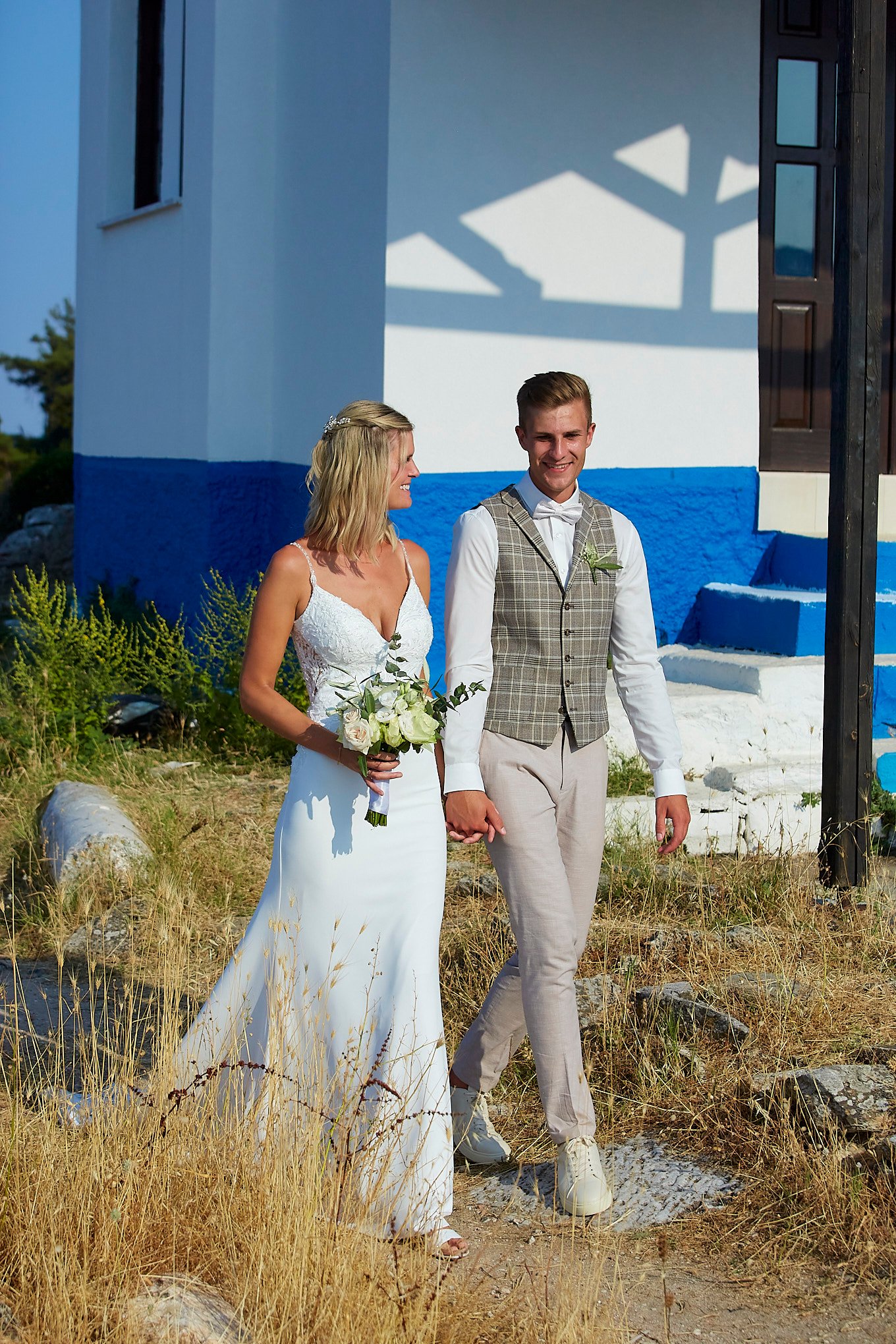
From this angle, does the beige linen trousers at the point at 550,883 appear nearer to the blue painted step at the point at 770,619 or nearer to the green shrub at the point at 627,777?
the green shrub at the point at 627,777

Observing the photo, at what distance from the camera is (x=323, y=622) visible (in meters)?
3.24

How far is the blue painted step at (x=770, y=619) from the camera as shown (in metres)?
7.09

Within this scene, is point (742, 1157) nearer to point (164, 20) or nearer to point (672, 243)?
point (672, 243)

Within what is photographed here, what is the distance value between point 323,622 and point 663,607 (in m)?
4.83

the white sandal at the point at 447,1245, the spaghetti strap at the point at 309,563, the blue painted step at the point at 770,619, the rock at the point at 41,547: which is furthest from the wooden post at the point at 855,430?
the rock at the point at 41,547

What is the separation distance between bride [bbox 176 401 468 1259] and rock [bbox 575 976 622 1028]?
101 cm

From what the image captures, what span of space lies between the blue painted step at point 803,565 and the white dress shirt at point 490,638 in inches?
164

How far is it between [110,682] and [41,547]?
8.73 meters

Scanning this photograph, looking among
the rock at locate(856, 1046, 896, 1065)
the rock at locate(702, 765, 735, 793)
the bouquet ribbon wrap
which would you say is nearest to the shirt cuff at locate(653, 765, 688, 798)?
Result: the bouquet ribbon wrap

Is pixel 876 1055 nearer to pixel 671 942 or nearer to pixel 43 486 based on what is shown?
pixel 671 942

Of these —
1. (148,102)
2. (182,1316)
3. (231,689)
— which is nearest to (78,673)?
(231,689)

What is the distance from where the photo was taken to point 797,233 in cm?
812

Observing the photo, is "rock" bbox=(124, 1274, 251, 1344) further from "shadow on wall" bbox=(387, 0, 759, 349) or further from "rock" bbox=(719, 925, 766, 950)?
"shadow on wall" bbox=(387, 0, 759, 349)

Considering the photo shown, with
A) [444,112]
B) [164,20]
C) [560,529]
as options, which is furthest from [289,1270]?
[164,20]
